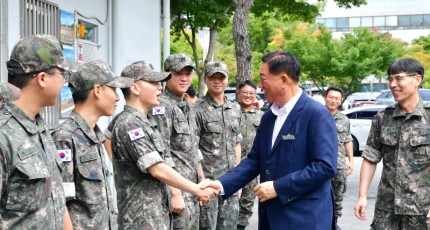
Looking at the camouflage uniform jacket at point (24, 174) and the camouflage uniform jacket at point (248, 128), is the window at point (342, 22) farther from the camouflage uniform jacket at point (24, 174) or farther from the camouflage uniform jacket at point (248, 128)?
the camouflage uniform jacket at point (24, 174)

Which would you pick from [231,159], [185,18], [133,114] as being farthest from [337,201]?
[185,18]

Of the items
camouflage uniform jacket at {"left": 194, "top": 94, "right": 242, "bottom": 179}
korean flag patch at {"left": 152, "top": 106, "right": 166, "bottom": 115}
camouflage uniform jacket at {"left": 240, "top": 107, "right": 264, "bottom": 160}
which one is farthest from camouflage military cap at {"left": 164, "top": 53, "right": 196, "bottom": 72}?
camouflage uniform jacket at {"left": 240, "top": 107, "right": 264, "bottom": 160}

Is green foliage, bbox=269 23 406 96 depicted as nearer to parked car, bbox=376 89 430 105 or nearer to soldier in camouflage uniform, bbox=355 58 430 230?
parked car, bbox=376 89 430 105

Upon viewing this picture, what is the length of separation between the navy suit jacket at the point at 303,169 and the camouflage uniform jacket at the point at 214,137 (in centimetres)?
270

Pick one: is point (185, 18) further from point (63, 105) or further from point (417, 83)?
point (417, 83)

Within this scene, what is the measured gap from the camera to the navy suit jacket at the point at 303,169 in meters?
3.90

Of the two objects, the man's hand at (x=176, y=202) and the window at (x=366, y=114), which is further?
the window at (x=366, y=114)

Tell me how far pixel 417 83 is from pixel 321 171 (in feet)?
4.93

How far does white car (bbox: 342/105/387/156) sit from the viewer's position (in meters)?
18.3

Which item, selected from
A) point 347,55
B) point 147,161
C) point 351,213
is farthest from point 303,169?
point 347,55

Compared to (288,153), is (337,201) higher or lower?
lower

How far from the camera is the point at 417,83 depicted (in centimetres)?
491

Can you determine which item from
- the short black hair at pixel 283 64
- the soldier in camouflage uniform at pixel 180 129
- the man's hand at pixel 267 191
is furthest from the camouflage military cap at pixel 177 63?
the man's hand at pixel 267 191

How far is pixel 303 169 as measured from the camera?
3.93 metres
